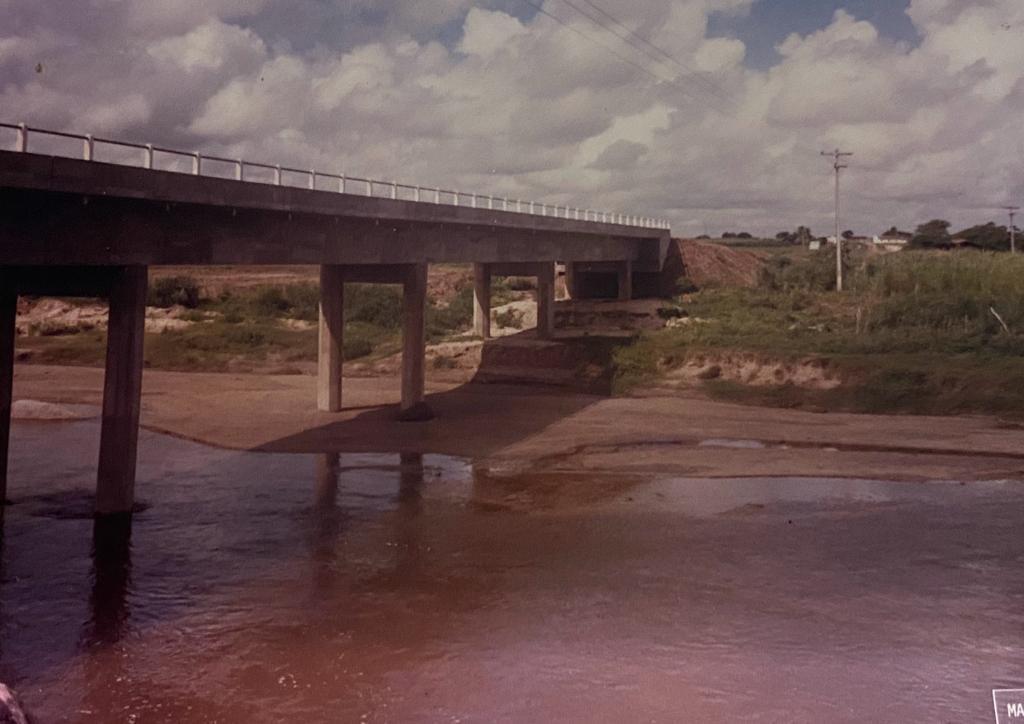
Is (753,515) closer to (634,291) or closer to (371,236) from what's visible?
(371,236)

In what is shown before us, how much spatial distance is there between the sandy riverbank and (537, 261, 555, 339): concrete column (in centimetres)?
1045

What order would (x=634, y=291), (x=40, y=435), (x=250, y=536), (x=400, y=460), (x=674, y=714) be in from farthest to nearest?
1. (x=634, y=291)
2. (x=40, y=435)
3. (x=400, y=460)
4. (x=250, y=536)
5. (x=674, y=714)

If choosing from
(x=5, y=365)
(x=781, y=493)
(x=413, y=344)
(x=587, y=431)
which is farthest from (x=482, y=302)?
(x=5, y=365)

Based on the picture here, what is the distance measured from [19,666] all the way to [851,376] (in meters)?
41.6

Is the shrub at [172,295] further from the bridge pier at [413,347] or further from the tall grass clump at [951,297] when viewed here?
the tall grass clump at [951,297]

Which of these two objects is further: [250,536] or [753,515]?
[753,515]

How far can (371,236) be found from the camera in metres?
41.0

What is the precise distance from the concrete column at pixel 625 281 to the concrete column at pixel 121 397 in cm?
5233

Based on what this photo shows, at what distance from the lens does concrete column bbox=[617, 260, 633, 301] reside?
253 ft

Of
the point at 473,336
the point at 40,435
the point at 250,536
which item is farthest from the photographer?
the point at 473,336

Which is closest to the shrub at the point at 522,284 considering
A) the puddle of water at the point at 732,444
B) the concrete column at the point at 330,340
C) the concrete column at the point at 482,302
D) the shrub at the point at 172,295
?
the concrete column at the point at 482,302

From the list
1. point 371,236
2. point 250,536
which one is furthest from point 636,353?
point 250,536

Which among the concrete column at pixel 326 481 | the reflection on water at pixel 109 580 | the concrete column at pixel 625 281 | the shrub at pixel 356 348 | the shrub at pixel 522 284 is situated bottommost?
the reflection on water at pixel 109 580

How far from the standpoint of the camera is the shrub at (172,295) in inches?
3000
